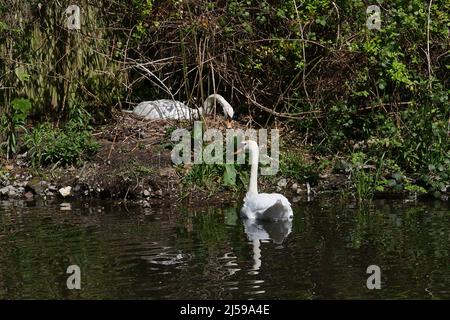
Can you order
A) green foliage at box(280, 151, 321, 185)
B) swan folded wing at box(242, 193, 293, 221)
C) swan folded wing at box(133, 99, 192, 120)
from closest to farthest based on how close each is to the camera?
1. swan folded wing at box(242, 193, 293, 221)
2. green foliage at box(280, 151, 321, 185)
3. swan folded wing at box(133, 99, 192, 120)

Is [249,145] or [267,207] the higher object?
[249,145]

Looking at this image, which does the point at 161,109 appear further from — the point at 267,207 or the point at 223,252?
the point at 223,252

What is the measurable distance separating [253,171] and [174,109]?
10.2 ft

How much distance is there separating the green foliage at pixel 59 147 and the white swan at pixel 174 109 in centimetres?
98

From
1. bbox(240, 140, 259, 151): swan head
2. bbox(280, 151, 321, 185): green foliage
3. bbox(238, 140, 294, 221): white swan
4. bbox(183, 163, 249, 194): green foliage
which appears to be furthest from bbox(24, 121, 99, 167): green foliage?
bbox(238, 140, 294, 221): white swan

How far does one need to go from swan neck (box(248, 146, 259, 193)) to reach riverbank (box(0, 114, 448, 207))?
994 mm

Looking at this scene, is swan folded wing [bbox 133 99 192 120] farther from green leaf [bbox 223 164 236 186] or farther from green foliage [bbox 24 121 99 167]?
green leaf [bbox 223 164 236 186]

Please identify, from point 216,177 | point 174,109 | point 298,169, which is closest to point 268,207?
point 216,177

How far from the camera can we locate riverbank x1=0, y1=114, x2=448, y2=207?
1269 cm

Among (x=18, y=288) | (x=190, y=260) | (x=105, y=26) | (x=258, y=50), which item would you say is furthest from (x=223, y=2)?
(x=18, y=288)

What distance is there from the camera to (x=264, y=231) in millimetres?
10516

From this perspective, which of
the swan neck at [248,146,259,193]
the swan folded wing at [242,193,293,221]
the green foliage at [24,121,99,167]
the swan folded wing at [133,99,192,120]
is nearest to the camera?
the swan folded wing at [242,193,293,221]

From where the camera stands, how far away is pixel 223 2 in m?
14.6
